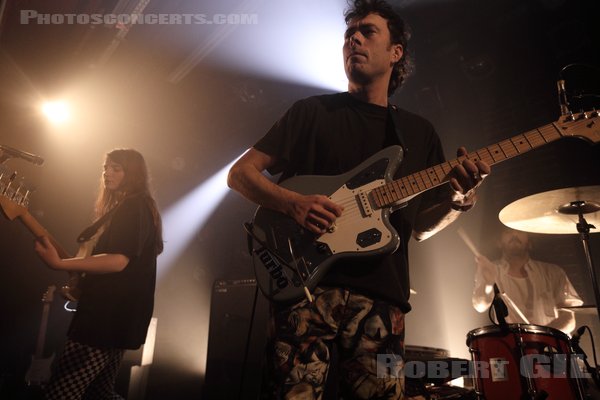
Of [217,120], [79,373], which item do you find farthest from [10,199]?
[217,120]

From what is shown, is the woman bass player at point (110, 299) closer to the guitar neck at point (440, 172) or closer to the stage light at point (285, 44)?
the guitar neck at point (440, 172)

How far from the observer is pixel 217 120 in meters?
7.36

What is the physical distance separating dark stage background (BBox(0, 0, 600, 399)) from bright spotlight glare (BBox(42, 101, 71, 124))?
161 mm

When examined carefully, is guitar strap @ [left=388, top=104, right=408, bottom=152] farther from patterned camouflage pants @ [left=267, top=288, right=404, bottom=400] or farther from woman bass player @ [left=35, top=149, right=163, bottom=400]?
woman bass player @ [left=35, top=149, right=163, bottom=400]

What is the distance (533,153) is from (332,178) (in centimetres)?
425

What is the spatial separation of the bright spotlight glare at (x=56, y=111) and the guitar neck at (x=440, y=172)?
592 centimetres

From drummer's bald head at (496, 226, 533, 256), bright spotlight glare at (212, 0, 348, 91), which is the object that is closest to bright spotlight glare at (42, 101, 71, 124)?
bright spotlight glare at (212, 0, 348, 91)

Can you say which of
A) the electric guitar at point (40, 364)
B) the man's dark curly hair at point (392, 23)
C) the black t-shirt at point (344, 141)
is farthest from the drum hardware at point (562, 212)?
the electric guitar at point (40, 364)

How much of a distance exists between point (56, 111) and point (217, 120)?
2.54 m

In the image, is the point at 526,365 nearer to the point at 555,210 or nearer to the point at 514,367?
the point at 514,367

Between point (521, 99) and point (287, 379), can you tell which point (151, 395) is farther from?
point (521, 99)

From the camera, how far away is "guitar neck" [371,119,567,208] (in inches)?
64.2

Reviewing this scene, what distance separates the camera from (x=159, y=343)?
5734mm

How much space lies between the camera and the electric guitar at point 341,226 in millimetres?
1487
